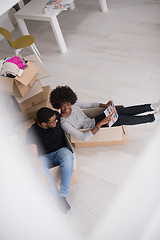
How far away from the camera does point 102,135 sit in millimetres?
2137

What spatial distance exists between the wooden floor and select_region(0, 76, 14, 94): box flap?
2.53 ft

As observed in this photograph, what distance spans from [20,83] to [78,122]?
1.87 feet

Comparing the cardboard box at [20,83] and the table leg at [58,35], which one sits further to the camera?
the table leg at [58,35]

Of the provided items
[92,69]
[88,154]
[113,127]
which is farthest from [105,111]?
[92,69]

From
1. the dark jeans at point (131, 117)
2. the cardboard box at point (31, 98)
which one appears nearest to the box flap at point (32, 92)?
the cardboard box at point (31, 98)

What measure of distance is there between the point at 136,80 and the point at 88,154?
97cm

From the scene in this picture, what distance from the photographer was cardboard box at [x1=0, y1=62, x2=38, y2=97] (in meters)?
2.17

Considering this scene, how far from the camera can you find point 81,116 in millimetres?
2180

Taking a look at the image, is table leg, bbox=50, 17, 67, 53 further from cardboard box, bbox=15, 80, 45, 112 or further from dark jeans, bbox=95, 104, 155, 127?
dark jeans, bbox=95, 104, 155, 127

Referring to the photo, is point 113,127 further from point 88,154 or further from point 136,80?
point 136,80

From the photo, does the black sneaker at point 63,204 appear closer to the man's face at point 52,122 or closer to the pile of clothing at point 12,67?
the man's face at point 52,122

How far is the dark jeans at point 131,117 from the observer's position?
7.00 feet

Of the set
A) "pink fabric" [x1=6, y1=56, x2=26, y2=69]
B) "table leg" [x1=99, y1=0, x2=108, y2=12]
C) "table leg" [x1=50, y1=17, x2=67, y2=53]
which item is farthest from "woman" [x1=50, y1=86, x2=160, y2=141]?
"table leg" [x1=99, y1=0, x2=108, y2=12]

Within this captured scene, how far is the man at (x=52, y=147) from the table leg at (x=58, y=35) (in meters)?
1.47
